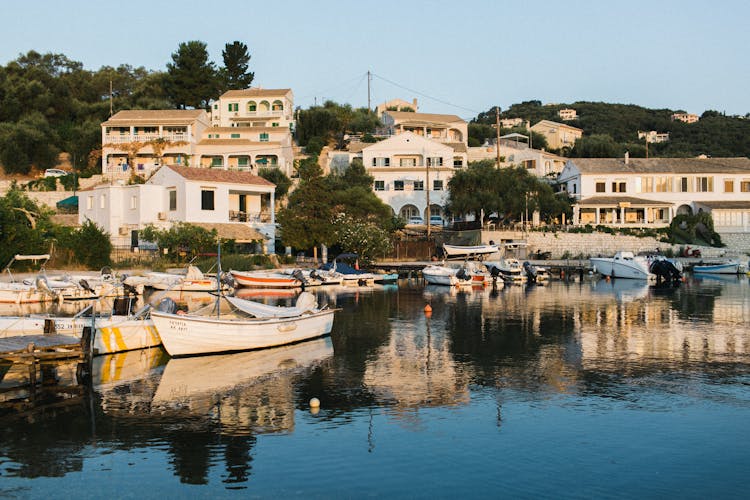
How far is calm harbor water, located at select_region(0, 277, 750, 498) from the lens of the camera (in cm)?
1242

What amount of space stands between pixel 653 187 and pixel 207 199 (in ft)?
168

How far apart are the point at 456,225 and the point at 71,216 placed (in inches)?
1515

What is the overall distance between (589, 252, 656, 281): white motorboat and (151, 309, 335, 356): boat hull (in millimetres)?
42062

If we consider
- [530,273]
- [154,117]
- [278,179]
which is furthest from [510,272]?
[154,117]

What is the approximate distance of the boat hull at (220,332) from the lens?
22.5m

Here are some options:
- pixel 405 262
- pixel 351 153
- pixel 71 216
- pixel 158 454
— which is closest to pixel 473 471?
pixel 158 454

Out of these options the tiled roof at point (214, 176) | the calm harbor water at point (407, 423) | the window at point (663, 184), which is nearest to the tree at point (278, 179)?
the tiled roof at point (214, 176)

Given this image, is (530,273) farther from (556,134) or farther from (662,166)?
(556,134)

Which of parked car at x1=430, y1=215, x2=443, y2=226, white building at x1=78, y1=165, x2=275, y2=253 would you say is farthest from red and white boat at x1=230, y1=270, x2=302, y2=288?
parked car at x1=430, y1=215, x2=443, y2=226

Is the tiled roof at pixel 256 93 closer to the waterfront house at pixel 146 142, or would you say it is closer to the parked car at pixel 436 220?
the waterfront house at pixel 146 142

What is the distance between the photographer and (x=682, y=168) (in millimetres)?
84062

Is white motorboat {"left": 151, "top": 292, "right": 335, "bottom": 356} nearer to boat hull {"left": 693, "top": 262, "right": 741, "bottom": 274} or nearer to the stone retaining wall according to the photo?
the stone retaining wall

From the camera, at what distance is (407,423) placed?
15789 mm

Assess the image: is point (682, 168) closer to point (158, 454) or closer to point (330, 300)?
point (330, 300)
